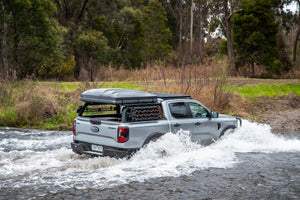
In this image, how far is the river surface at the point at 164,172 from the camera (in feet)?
23.4

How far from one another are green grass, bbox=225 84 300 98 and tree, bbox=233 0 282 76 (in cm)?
942

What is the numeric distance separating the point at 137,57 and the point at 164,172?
42.1 metres

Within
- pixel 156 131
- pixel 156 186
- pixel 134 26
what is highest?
pixel 134 26

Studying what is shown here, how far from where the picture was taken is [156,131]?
29.3 feet

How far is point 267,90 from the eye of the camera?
23.8 meters

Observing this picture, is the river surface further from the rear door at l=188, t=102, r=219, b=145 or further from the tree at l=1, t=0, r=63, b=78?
the tree at l=1, t=0, r=63, b=78

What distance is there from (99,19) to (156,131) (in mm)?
37391

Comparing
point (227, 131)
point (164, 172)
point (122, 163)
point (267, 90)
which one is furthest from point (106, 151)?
point (267, 90)

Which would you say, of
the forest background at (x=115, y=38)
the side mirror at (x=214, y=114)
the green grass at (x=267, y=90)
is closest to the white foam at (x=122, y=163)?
the side mirror at (x=214, y=114)

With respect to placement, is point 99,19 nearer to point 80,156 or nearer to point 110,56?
point 110,56

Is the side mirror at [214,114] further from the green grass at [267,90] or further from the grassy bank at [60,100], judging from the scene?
the green grass at [267,90]

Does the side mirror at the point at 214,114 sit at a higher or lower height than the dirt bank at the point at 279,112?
higher

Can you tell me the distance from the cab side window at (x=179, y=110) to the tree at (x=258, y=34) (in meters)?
26.3

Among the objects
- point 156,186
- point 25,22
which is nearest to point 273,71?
point 25,22
